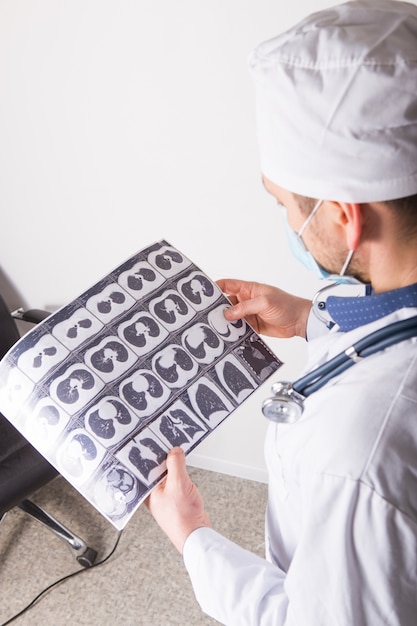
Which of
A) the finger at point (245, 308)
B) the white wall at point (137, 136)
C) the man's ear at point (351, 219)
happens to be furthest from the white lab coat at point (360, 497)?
the white wall at point (137, 136)

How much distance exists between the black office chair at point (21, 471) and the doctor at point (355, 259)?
994 millimetres

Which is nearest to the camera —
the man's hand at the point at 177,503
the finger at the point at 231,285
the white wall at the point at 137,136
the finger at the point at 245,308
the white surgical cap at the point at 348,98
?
the white surgical cap at the point at 348,98

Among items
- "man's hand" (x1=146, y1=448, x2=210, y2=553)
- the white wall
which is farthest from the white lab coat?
the white wall

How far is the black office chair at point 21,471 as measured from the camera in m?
1.58

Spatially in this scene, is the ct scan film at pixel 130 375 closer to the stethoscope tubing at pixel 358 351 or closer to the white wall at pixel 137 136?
the stethoscope tubing at pixel 358 351

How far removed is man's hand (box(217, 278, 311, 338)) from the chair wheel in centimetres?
103

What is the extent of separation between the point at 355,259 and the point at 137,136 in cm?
94

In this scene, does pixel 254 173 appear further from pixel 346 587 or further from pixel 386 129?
pixel 346 587

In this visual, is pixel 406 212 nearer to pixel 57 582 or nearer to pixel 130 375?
pixel 130 375

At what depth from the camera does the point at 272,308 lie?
1175mm

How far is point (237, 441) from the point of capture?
6.64ft

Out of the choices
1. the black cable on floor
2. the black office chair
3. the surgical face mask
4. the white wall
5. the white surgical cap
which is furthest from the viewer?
the black cable on floor

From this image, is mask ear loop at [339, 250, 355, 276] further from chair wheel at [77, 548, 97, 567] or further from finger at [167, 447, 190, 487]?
chair wheel at [77, 548, 97, 567]

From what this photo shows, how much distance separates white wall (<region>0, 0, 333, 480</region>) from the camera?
52.7 inches
